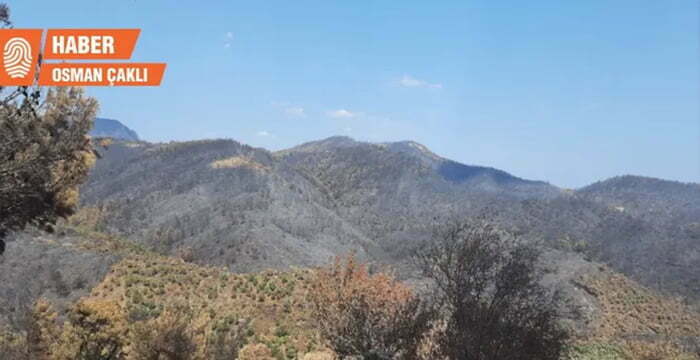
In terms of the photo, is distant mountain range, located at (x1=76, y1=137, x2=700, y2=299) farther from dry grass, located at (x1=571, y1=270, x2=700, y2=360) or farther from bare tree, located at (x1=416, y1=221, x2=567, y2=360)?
bare tree, located at (x1=416, y1=221, x2=567, y2=360)

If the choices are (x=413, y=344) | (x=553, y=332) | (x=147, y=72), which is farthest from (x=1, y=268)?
(x=553, y=332)

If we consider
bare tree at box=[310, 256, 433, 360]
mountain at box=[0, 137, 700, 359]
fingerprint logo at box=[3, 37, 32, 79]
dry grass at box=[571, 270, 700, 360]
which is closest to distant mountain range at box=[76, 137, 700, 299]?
mountain at box=[0, 137, 700, 359]

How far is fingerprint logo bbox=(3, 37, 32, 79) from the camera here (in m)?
10.5

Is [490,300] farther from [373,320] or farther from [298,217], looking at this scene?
[298,217]

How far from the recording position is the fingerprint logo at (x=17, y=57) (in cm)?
1055

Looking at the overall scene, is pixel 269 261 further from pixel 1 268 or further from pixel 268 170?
pixel 268 170

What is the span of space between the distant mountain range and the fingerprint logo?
44.0m

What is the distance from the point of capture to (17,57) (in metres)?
10.7

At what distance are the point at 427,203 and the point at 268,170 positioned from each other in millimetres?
76077

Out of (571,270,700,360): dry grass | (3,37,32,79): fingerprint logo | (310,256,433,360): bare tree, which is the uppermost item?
(3,37,32,79): fingerprint logo

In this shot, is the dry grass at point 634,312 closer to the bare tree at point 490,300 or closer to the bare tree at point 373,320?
the bare tree at point 490,300

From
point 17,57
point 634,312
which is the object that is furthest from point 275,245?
point 17,57

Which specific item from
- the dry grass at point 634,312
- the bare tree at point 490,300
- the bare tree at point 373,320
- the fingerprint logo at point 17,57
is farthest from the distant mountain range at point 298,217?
the fingerprint logo at point 17,57

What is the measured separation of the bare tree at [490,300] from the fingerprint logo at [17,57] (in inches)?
536
